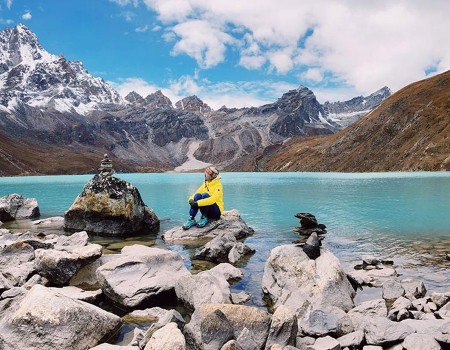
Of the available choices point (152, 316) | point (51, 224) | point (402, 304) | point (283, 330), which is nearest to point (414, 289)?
point (402, 304)

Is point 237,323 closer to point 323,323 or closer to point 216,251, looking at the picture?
point 323,323

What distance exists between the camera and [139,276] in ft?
42.3

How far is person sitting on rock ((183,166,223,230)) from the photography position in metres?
23.2

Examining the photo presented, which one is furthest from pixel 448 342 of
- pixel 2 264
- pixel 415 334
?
pixel 2 264

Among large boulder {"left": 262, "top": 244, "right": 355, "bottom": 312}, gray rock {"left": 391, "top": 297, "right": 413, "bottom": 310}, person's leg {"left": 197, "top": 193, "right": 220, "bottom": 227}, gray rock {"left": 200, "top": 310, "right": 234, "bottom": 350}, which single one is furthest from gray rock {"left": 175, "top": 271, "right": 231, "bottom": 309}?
person's leg {"left": 197, "top": 193, "right": 220, "bottom": 227}

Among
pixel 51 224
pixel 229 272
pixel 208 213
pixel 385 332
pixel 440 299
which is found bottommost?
pixel 51 224

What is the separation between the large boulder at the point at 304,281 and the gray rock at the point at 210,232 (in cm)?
894

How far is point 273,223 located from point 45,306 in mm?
22928

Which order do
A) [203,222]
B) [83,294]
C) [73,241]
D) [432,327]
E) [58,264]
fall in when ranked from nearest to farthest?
1. [432,327]
2. [83,294]
3. [58,264]
4. [73,241]
5. [203,222]

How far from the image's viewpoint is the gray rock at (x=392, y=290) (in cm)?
1261

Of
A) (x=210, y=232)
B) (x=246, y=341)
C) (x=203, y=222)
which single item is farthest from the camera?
(x=203, y=222)

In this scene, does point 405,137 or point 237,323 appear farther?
point 405,137

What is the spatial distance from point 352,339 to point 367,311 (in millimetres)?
2278

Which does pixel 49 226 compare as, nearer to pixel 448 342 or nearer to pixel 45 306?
pixel 45 306
